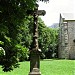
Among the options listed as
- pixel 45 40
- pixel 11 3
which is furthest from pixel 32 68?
pixel 45 40

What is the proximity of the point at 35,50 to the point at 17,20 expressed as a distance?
1.12 meters

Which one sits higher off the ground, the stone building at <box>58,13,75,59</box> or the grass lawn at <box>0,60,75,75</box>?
the stone building at <box>58,13,75,59</box>

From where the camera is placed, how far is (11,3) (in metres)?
8.31

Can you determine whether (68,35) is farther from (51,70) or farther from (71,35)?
(51,70)

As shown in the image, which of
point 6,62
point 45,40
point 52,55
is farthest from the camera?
point 52,55

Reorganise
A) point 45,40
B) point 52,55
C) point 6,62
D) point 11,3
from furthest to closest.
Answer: point 52,55 < point 45,40 < point 6,62 < point 11,3

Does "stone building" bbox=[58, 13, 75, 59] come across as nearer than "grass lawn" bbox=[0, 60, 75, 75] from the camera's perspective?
No

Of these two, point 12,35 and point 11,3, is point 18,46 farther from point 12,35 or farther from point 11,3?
point 11,3

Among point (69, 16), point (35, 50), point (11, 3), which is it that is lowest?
point (35, 50)

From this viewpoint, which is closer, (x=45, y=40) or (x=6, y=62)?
(x=6, y=62)

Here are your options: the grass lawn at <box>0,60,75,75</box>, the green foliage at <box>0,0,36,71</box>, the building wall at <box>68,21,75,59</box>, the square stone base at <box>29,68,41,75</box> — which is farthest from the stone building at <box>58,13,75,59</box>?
the square stone base at <box>29,68,41,75</box>

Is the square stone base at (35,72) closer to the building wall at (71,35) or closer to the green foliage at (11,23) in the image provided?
the green foliage at (11,23)

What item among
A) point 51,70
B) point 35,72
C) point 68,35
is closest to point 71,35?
point 68,35

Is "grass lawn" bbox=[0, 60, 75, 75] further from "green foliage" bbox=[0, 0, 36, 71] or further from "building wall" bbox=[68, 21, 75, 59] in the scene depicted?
"building wall" bbox=[68, 21, 75, 59]
